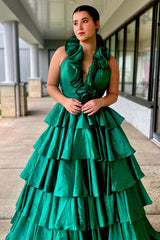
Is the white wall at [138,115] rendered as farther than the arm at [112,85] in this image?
Yes

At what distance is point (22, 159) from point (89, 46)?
2658 mm

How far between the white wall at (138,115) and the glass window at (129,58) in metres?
0.43

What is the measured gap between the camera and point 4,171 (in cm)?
338

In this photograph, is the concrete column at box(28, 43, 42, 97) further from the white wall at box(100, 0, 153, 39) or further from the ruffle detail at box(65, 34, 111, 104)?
the ruffle detail at box(65, 34, 111, 104)

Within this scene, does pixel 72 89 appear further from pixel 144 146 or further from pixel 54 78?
pixel 144 146

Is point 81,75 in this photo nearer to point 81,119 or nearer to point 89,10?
point 81,119

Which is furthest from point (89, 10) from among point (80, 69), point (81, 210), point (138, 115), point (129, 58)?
point (129, 58)

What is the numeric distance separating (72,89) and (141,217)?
2.93ft

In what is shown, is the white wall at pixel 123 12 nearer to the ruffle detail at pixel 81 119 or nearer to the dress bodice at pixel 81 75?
the dress bodice at pixel 81 75

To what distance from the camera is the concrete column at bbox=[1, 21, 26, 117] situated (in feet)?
24.3

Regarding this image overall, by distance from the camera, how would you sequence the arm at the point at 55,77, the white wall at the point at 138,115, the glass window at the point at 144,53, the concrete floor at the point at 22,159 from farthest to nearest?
1. the glass window at the point at 144,53
2. the white wall at the point at 138,115
3. the concrete floor at the point at 22,159
4. the arm at the point at 55,77

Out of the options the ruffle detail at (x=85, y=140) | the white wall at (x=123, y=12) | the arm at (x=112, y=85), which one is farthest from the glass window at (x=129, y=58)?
the ruffle detail at (x=85, y=140)

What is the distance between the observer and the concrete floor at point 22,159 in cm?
241

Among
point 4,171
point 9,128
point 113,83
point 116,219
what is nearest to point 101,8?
point 9,128
